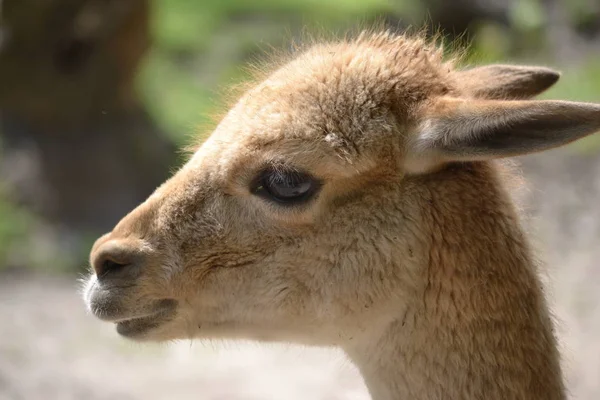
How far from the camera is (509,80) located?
3691 millimetres

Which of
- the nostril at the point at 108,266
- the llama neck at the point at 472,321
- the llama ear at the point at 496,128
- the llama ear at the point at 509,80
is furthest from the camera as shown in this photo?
the llama ear at the point at 509,80

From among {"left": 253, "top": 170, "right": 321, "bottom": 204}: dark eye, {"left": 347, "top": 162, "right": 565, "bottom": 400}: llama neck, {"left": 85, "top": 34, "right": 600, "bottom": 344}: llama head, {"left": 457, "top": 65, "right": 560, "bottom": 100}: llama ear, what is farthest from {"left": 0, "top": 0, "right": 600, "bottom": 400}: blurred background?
{"left": 253, "top": 170, "right": 321, "bottom": 204}: dark eye

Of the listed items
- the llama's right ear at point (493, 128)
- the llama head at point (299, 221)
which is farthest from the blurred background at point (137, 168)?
the llama's right ear at point (493, 128)

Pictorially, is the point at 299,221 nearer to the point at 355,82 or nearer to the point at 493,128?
the point at 355,82

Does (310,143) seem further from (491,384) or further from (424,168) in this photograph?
(491,384)

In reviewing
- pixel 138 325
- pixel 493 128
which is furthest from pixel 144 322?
pixel 493 128

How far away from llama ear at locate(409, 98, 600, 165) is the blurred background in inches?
113

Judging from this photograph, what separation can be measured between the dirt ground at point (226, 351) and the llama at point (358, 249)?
2.41 metres


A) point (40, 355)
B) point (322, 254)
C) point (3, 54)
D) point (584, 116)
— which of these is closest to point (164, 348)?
point (40, 355)

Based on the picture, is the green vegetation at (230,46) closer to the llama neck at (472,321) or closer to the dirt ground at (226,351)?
the dirt ground at (226,351)

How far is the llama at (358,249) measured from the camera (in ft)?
10.1

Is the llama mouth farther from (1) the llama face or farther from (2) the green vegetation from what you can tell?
(2) the green vegetation

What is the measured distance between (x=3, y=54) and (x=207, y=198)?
22.9 ft

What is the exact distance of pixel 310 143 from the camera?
3.12 m
